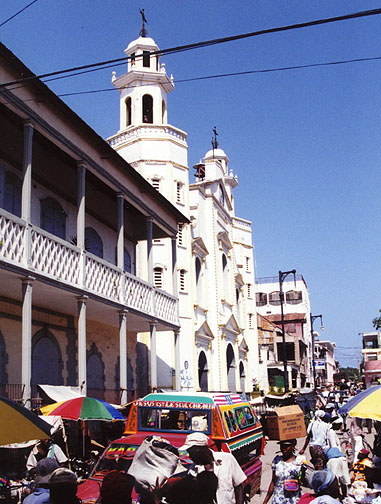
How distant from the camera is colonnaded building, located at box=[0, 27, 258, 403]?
46.4 feet

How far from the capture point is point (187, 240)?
31.9 m

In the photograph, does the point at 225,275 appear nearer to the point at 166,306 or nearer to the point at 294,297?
the point at 166,306

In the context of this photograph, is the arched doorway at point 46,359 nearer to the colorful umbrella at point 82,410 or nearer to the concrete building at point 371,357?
the colorful umbrella at point 82,410

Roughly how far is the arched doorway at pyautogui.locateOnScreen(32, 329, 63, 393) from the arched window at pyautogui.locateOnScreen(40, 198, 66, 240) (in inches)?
124

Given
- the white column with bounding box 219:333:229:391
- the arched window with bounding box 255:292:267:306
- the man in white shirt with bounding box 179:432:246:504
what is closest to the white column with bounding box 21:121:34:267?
the man in white shirt with bounding box 179:432:246:504

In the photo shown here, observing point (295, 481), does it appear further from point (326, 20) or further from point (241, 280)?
point (241, 280)

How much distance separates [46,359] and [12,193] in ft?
16.3

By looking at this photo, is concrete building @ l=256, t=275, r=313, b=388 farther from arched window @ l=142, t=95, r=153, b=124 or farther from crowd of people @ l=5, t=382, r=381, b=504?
crowd of people @ l=5, t=382, r=381, b=504

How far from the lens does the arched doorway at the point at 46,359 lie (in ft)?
56.9

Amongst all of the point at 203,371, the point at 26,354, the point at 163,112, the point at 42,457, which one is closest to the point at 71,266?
the point at 26,354

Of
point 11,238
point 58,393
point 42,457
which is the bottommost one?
point 42,457

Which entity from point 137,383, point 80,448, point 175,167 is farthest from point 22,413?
point 175,167

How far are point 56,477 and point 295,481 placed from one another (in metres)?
3.59

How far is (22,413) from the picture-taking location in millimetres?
6004
